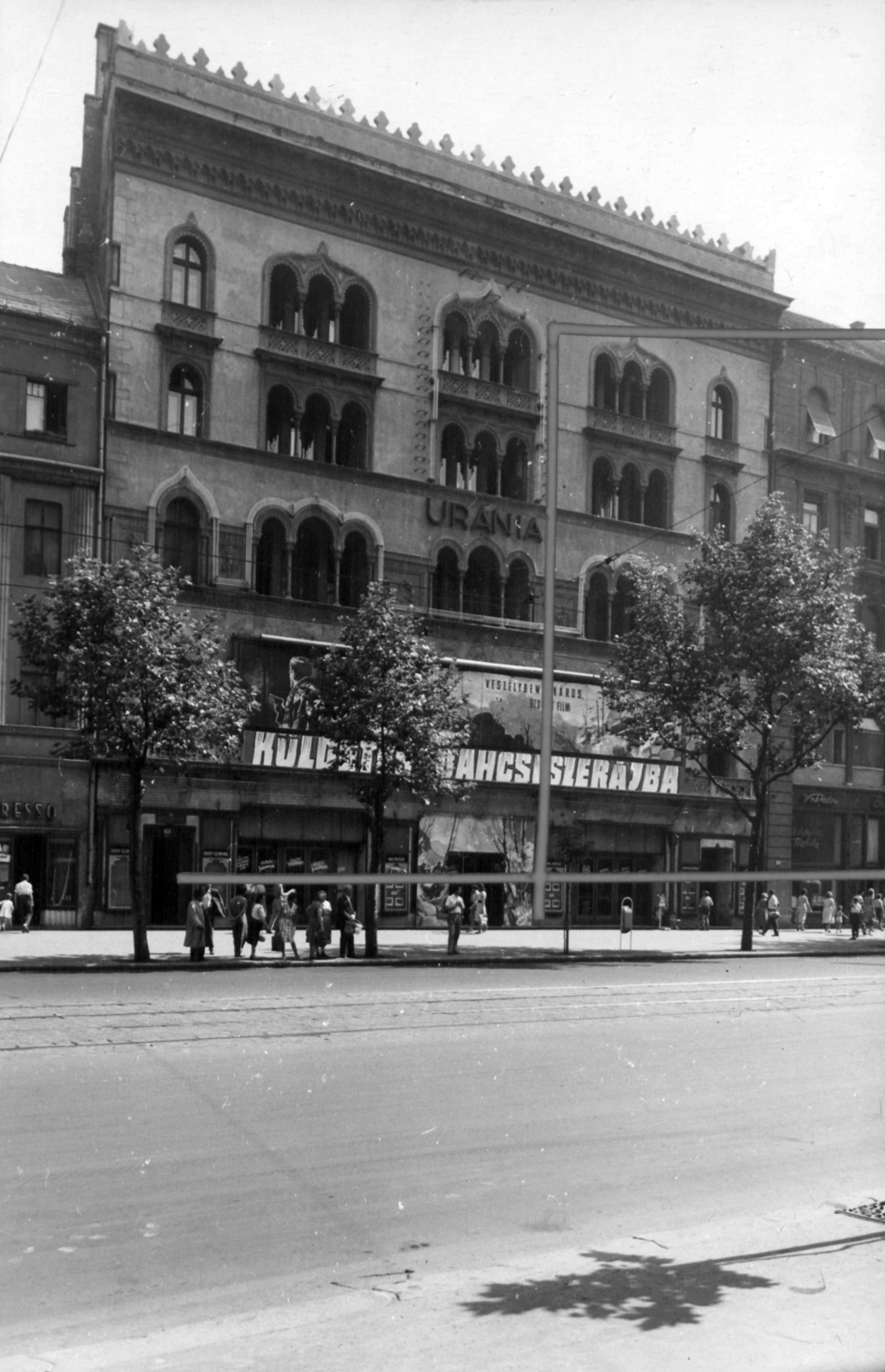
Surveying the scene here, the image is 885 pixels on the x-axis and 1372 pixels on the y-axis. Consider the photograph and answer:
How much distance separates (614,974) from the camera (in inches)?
831

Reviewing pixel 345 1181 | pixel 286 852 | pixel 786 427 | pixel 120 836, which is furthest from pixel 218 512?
pixel 345 1181

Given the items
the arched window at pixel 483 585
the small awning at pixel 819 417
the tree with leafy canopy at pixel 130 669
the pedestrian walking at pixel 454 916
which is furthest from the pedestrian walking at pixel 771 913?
the pedestrian walking at pixel 454 916

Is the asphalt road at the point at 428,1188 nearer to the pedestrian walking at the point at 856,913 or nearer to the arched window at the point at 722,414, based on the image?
the pedestrian walking at the point at 856,913

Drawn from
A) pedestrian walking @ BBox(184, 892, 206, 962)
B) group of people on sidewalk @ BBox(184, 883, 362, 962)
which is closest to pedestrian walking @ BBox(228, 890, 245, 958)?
group of people on sidewalk @ BBox(184, 883, 362, 962)

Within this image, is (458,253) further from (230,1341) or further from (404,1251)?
(230,1341)

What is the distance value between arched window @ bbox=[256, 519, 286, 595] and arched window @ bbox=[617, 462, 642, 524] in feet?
19.5

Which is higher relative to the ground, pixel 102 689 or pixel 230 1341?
pixel 102 689

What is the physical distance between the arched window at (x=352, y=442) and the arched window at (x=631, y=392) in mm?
7169

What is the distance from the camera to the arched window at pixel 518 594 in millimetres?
10805

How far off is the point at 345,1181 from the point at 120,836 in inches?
380

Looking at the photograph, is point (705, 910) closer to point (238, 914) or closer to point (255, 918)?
point (255, 918)

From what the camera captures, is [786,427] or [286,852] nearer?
[786,427]

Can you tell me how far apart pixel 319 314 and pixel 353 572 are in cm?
281

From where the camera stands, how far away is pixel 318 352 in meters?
12.8
